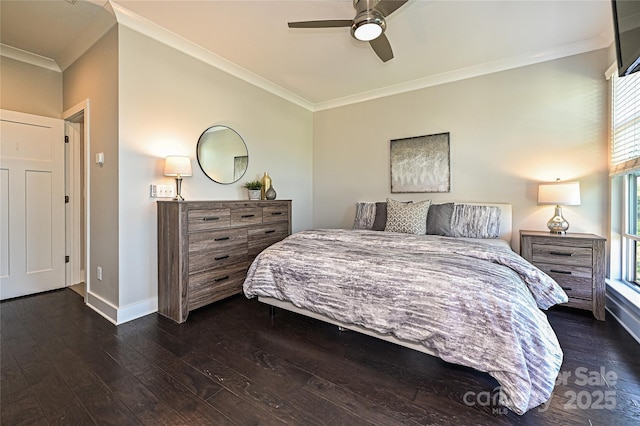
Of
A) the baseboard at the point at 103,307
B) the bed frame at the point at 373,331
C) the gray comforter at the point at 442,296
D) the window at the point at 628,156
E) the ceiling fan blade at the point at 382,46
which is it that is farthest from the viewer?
the baseboard at the point at 103,307

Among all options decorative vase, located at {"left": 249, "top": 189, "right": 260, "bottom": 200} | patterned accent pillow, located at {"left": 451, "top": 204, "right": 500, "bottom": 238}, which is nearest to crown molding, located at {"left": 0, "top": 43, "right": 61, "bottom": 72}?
decorative vase, located at {"left": 249, "top": 189, "right": 260, "bottom": 200}

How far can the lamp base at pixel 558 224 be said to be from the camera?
274 cm

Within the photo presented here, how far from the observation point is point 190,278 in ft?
8.20

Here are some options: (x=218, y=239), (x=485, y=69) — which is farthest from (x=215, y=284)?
(x=485, y=69)

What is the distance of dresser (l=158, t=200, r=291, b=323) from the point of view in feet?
7.98

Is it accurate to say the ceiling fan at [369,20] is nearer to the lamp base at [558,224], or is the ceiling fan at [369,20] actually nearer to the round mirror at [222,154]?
the round mirror at [222,154]

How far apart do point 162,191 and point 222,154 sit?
2.77ft

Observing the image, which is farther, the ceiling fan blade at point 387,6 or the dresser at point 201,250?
the dresser at point 201,250

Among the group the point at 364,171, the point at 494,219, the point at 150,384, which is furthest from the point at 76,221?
the point at 494,219

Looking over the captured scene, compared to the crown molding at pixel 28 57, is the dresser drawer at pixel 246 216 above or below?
below

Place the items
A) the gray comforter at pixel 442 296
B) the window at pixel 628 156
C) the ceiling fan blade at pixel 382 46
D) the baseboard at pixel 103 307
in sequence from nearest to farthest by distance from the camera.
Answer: the gray comforter at pixel 442 296
the ceiling fan blade at pixel 382 46
the window at pixel 628 156
the baseboard at pixel 103 307

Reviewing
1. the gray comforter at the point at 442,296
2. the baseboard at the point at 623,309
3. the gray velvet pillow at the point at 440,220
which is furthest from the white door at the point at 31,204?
the baseboard at the point at 623,309

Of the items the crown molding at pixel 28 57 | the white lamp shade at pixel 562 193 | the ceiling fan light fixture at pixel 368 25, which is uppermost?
the crown molding at pixel 28 57

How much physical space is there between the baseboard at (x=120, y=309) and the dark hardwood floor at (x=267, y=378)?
97mm
